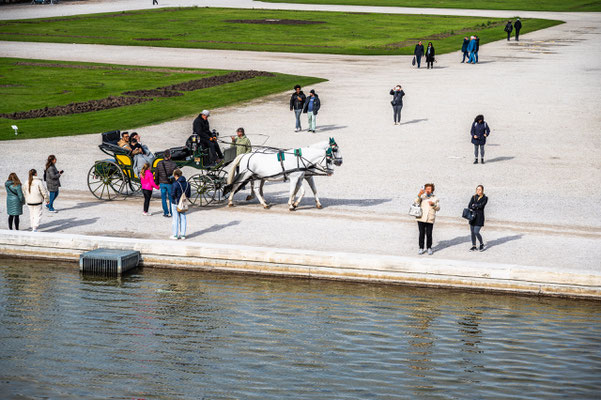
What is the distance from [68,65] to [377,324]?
3966 centimetres

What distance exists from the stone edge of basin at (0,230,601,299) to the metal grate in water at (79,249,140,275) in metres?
0.38

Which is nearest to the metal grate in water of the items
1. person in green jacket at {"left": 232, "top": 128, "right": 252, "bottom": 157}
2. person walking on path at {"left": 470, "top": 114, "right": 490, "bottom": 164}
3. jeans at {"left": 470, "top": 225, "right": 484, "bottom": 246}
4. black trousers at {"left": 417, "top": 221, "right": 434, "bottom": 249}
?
person in green jacket at {"left": 232, "top": 128, "right": 252, "bottom": 157}

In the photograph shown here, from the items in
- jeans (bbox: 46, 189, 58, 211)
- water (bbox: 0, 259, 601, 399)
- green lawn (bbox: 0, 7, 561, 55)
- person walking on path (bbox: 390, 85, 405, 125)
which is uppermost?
green lawn (bbox: 0, 7, 561, 55)

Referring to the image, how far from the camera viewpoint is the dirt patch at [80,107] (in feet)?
117

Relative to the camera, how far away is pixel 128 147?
75.9 ft

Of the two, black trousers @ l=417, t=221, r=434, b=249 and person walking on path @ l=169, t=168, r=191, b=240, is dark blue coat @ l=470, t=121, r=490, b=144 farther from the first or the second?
person walking on path @ l=169, t=168, r=191, b=240

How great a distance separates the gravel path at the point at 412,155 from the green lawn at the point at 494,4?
41969 millimetres

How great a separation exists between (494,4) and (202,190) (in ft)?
276

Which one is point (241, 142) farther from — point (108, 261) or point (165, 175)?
point (108, 261)

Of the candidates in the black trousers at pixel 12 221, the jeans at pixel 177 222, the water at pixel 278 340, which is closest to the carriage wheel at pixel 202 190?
the jeans at pixel 177 222

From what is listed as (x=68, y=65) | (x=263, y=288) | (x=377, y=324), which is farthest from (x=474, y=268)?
(x=68, y=65)

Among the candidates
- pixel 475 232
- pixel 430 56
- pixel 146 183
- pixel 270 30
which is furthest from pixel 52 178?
pixel 270 30

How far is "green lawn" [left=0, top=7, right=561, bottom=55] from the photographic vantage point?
6247 cm

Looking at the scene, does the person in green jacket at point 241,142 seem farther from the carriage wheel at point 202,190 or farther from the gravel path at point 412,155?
the gravel path at point 412,155
